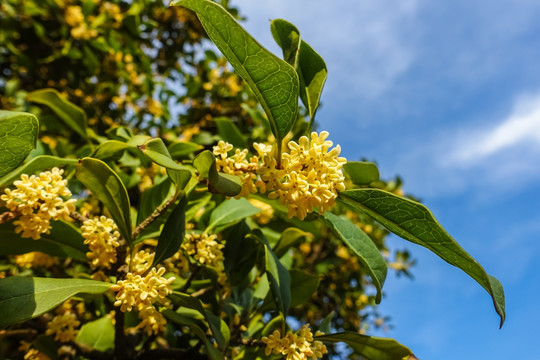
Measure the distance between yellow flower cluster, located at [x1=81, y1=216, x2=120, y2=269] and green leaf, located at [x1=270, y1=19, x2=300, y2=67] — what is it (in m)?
0.76

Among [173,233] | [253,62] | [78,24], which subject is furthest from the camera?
[78,24]

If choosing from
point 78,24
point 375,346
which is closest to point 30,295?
point 375,346

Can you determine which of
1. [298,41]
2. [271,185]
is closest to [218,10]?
[298,41]

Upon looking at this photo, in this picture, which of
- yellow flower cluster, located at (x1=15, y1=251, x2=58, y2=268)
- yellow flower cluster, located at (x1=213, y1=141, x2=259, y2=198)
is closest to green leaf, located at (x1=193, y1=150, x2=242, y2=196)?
yellow flower cluster, located at (x1=213, y1=141, x2=259, y2=198)

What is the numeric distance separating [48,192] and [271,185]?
0.65 meters

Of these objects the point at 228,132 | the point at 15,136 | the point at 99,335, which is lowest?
the point at 99,335

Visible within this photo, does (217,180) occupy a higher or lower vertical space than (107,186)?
higher

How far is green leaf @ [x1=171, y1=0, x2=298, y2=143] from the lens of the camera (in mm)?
852

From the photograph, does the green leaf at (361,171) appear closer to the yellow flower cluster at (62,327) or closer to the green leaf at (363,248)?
the green leaf at (363,248)

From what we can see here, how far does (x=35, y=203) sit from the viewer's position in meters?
1.11

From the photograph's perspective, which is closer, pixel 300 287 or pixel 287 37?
pixel 287 37

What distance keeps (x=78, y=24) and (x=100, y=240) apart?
282 cm

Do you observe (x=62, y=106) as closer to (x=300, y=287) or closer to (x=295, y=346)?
(x=300, y=287)

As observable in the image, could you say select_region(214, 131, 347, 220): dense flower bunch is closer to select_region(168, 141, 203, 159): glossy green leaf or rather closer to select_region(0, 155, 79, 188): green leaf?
select_region(0, 155, 79, 188): green leaf
